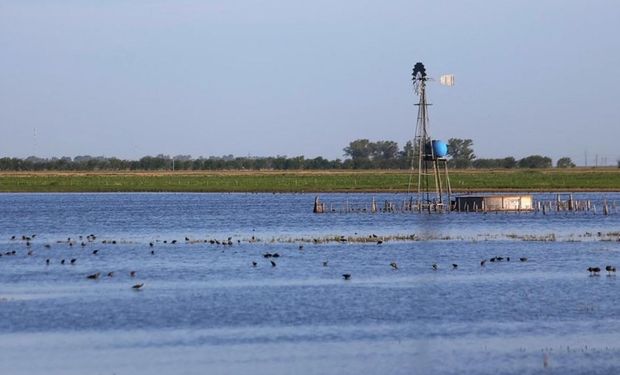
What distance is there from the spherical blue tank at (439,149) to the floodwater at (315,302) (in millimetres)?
11619

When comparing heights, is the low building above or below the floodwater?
above

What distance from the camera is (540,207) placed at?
93.3 metres

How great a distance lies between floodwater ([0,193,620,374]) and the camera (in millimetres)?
27250

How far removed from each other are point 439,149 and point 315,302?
156 ft

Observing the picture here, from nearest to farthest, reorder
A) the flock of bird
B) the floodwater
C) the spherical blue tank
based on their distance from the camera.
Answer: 1. the floodwater
2. the flock of bird
3. the spherical blue tank

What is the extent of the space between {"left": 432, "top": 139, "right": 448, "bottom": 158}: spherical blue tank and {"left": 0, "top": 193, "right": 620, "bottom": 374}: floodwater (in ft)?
38.1

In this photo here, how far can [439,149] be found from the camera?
83.2 metres

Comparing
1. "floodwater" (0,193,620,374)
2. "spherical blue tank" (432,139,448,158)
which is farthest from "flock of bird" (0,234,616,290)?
"spherical blue tank" (432,139,448,158)

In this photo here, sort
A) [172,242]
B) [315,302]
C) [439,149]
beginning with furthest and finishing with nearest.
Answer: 1. [439,149]
2. [172,242]
3. [315,302]

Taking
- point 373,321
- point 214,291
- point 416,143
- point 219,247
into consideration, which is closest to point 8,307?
point 214,291

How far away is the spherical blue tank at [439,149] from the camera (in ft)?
272

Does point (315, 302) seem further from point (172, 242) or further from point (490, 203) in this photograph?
point (490, 203)

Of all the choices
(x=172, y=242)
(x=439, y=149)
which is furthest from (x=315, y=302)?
(x=439, y=149)

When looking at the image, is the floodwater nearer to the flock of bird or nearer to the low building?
the flock of bird
